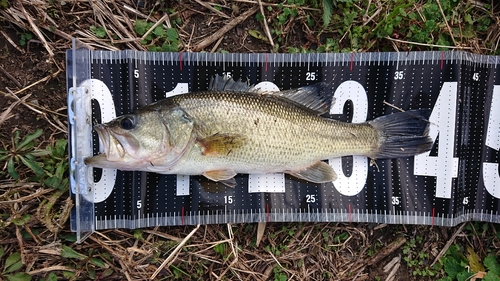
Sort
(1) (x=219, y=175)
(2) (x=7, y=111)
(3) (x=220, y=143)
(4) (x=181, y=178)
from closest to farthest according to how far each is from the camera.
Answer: (3) (x=220, y=143)
(1) (x=219, y=175)
(2) (x=7, y=111)
(4) (x=181, y=178)

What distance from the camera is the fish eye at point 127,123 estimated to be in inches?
126

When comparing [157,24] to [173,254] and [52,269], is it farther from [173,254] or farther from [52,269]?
[52,269]

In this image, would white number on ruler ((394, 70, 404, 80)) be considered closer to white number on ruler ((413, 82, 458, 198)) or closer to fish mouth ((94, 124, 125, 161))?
white number on ruler ((413, 82, 458, 198))

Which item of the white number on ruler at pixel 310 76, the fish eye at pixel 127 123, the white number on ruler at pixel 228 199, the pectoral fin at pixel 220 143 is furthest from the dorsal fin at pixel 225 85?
the white number on ruler at pixel 228 199

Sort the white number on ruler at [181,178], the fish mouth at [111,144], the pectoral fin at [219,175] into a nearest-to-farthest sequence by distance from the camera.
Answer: the fish mouth at [111,144], the pectoral fin at [219,175], the white number on ruler at [181,178]

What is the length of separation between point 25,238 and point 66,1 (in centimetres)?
250

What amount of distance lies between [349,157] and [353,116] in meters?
0.45

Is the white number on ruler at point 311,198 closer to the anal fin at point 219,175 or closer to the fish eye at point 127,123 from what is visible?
the anal fin at point 219,175

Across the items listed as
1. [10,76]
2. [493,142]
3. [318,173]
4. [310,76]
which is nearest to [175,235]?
[318,173]

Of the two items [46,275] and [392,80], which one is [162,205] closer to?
[46,275]

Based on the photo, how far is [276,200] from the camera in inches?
154

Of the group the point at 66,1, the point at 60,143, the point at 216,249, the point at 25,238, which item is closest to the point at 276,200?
the point at 216,249

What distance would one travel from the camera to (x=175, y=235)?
154 inches

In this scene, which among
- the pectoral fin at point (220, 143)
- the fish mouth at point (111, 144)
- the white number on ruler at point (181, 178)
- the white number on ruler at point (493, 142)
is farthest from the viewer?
the white number on ruler at point (493, 142)
